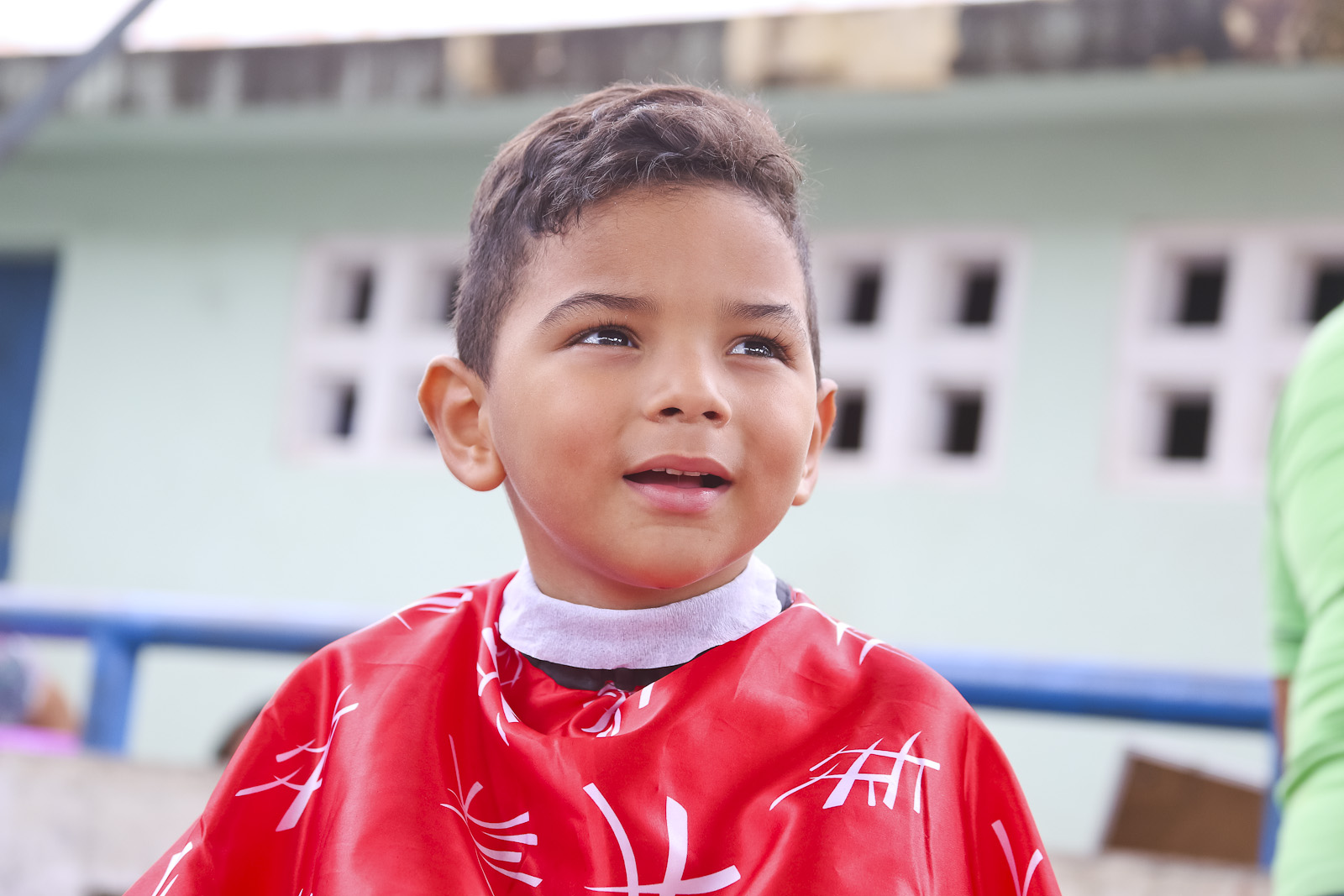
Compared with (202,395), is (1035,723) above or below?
below

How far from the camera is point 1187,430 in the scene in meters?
4.91

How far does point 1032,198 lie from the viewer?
194 inches

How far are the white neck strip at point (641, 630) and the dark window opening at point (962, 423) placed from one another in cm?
399

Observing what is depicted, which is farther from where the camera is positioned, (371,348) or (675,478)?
(371,348)

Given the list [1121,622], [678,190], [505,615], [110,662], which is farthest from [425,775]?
[1121,622]

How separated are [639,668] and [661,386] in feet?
0.89

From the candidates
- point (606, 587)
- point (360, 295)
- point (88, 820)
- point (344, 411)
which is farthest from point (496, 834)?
point (360, 295)

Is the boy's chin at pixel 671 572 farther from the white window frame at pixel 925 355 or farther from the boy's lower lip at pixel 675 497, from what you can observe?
the white window frame at pixel 925 355

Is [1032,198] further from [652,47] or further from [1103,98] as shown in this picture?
[652,47]

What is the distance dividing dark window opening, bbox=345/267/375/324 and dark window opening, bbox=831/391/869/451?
2190mm

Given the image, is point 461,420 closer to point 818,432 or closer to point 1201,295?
point 818,432

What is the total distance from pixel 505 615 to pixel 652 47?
3832 millimetres

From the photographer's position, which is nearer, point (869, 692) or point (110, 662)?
point (869, 692)

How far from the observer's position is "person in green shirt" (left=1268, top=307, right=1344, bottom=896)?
124 cm
